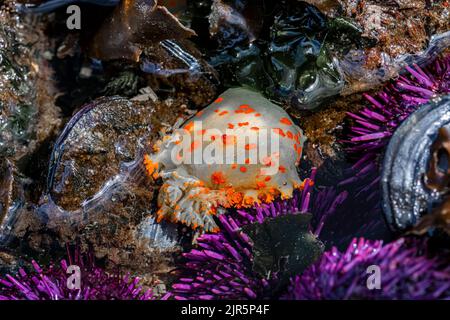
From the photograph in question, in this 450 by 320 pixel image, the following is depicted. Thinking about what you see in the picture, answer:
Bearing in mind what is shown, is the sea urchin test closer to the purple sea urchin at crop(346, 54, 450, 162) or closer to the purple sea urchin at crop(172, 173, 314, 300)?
the purple sea urchin at crop(172, 173, 314, 300)

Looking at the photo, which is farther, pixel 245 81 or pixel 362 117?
pixel 245 81

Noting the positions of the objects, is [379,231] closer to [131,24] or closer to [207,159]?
[207,159]

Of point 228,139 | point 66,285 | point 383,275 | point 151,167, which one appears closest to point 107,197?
point 151,167

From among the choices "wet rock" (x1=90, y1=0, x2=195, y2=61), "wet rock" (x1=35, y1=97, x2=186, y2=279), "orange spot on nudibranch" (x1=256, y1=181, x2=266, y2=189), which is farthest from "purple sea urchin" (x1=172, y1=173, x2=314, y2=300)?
"wet rock" (x1=90, y1=0, x2=195, y2=61)

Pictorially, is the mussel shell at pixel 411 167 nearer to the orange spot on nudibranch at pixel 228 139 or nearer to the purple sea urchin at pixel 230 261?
the purple sea urchin at pixel 230 261

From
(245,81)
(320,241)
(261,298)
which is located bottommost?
(261,298)
